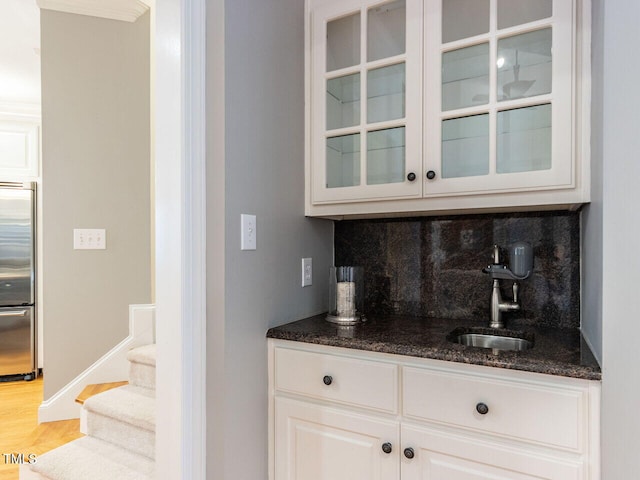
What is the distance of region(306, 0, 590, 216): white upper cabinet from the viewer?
1257mm

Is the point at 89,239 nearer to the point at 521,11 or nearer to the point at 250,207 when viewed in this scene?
the point at 250,207

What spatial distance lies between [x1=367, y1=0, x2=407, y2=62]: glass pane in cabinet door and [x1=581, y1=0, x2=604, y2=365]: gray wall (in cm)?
60

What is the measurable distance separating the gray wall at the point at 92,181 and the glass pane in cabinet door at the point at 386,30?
5.77 feet

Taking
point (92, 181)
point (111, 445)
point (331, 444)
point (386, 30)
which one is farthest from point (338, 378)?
point (92, 181)

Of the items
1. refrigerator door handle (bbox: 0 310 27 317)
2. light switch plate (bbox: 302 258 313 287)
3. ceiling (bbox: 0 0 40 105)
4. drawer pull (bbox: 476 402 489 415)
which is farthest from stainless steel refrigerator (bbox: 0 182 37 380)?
drawer pull (bbox: 476 402 489 415)

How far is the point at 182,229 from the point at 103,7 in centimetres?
220

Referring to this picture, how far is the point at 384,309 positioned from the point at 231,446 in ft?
2.80

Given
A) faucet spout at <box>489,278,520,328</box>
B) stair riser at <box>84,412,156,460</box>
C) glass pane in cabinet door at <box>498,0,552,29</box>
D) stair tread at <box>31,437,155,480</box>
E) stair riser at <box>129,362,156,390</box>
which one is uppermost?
glass pane in cabinet door at <box>498,0,552,29</box>

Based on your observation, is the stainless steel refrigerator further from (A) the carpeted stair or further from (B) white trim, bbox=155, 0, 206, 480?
(B) white trim, bbox=155, 0, 206, 480

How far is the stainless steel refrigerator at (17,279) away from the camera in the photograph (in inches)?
148

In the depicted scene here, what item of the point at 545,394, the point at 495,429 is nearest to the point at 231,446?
the point at 495,429

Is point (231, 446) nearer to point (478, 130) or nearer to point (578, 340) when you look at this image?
point (578, 340)

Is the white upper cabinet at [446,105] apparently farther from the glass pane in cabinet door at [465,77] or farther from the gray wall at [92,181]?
the gray wall at [92,181]

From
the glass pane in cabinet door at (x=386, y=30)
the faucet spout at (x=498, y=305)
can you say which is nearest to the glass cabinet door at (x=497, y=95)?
the glass pane in cabinet door at (x=386, y=30)
